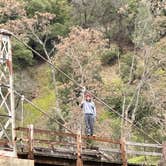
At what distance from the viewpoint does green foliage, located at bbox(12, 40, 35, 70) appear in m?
45.6

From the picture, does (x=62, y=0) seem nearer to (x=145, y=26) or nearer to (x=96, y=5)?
(x=96, y=5)

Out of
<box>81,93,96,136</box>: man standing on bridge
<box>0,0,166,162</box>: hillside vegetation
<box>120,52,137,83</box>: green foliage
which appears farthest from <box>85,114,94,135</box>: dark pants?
<box>120,52,137,83</box>: green foliage

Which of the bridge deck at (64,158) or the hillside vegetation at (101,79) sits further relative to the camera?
the hillside vegetation at (101,79)

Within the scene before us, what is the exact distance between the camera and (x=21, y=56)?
47438 mm

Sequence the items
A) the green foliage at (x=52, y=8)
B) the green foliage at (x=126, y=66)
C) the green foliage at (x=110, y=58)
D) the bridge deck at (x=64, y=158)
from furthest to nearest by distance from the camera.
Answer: the green foliage at (x=52, y=8) → the green foliage at (x=110, y=58) → the green foliage at (x=126, y=66) → the bridge deck at (x=64, y=158)

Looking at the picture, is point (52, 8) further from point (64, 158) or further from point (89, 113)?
point (64, 158)

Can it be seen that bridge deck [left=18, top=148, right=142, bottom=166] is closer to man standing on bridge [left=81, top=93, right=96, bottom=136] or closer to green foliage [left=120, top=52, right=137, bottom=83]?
man standing on bridge [left=81, top=93, right=96, bottom=136]

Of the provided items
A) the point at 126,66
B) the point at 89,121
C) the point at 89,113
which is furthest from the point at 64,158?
the point at 126,66

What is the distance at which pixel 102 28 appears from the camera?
5216cm

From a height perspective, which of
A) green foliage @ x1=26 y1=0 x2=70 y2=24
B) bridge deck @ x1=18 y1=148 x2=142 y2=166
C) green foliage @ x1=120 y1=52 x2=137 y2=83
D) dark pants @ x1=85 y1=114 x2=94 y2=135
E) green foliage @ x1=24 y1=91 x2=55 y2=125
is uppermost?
green foliage @ x1=26 y1=0 x2=70 y2=24

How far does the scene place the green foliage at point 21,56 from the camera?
4562 centimetres

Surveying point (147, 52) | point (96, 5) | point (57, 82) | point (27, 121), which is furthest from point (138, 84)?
point (96, 5)

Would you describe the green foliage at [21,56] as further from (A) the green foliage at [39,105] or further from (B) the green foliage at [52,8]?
(B) the green foliage at [52,8]

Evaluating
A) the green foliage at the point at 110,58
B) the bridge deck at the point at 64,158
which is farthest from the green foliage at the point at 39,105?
the bridge deck at the point at 64,158
